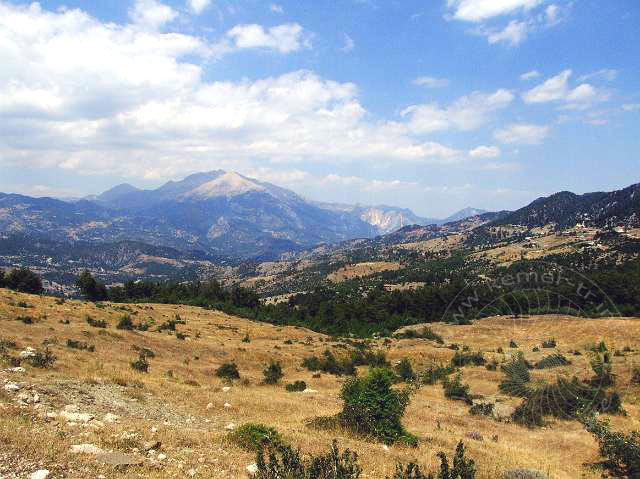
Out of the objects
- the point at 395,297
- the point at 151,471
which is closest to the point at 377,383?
the point at 151,471

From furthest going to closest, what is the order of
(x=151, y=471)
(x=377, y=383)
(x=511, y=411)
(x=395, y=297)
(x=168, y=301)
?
1. (x=395, y=297)
2. (x=168, y=301)
3. (x=511, y=411)
4. (x=377, y=383)
5. (x=151, y=471)

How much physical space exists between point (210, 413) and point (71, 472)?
9.22 m

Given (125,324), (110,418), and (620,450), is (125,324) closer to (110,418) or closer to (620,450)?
(110,418)

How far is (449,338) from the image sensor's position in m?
61.8

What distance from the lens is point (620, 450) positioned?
1370 cm

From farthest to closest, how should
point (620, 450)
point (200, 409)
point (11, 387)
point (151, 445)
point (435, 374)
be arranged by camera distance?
point (435, 374) → point (200, 409) → point (620, 450) → point (11, 387) → point (151, 445)

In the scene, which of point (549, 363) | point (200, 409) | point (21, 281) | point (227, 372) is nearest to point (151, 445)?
point (200, 409)

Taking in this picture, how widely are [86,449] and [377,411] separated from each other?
10.2 meters

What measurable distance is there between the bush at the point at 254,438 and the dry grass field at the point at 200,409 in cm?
32

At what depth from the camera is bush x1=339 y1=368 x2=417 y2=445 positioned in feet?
49.9

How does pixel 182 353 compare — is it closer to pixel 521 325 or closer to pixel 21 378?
pixel 21 378

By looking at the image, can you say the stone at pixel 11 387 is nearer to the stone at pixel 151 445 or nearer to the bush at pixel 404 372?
the stone at pixel 151 445

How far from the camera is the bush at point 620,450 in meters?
13.2

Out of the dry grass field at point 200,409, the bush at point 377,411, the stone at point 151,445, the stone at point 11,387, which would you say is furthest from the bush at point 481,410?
the stone at point 11,387
